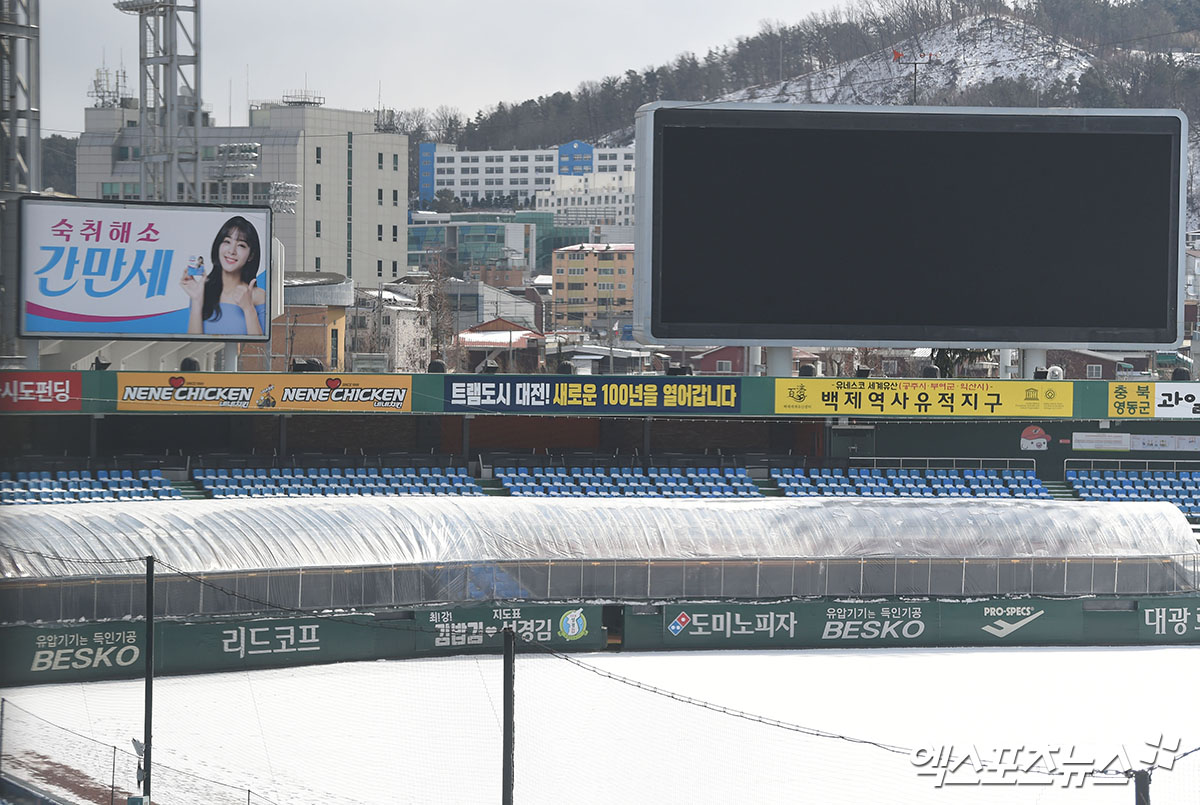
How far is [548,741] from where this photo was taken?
20.9 meters

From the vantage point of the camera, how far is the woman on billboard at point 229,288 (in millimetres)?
35375

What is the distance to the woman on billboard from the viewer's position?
3538cm

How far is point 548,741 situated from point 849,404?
18.5m

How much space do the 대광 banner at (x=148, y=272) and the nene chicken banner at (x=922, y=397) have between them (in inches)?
553

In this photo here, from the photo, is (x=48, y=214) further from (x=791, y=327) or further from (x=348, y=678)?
(x=791, y=327)

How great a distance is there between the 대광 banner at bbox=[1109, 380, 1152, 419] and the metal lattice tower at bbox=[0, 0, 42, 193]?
33.8 m

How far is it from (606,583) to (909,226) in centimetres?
1275

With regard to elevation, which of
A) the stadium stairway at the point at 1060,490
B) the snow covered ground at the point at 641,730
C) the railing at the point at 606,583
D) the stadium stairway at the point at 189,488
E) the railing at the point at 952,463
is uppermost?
the railing at the point at 952,463

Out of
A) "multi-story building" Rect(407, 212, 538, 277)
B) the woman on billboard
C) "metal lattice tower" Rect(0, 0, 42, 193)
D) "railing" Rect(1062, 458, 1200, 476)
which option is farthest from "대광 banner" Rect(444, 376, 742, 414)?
"multi-story building" Rect(407, 212, 538, 277)

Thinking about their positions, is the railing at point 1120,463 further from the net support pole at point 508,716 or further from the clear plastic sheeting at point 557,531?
the net support pole at point 508,716

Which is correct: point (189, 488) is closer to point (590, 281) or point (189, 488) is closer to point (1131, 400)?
point (1131, 400)

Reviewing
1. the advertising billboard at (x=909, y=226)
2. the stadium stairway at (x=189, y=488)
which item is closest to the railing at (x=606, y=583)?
the advertising billboard at (x=909, y=226)

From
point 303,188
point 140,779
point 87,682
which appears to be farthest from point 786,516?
point 303,188

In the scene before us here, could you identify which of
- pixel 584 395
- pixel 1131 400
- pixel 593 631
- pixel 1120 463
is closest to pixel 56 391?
pixel 584 395
